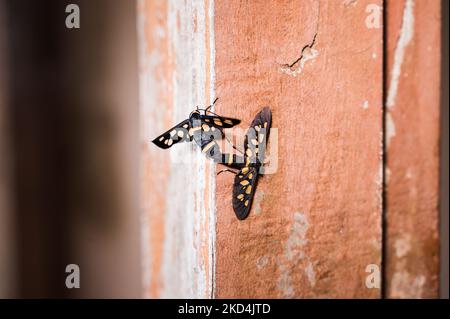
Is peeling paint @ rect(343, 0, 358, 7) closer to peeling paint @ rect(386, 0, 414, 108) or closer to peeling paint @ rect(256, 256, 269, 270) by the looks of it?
peeling paint @ rect(386, 0, 414, 108)

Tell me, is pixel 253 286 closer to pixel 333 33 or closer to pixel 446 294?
pixel 333 33

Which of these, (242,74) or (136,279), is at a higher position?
(242,74)

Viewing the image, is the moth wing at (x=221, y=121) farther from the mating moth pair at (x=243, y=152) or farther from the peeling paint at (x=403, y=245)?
the peeling paint at (x=403, y=245)

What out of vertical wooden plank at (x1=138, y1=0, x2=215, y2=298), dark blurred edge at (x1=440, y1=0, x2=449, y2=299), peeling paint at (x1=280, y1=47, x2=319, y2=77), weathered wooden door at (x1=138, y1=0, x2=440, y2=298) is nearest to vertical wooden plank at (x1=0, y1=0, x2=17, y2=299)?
vertical wooden plank at (x1=138, y1=0, x2=215, y2=298)

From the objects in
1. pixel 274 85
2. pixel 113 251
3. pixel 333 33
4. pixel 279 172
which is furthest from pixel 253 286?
pixel 113 251

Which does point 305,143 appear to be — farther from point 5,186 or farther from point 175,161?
point 5,186

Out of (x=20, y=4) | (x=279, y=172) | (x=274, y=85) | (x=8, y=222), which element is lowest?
(x=8, y=222)

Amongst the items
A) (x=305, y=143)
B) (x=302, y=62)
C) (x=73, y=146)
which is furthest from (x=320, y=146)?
(x=73, y=146)
